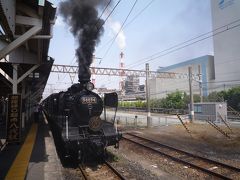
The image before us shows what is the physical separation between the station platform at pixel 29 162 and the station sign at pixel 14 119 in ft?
1.77

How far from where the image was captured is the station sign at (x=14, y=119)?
1221 cm

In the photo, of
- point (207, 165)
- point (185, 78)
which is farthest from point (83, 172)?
point (185, 78)

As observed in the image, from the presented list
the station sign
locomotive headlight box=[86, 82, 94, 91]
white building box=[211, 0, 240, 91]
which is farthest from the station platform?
white building box=[211, 0, 240, 91]

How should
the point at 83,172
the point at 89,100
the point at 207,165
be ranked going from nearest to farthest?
1. the point at 83,172
2. the point at 207,165
3. the point at 89,100

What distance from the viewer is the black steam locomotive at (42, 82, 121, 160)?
9484mm

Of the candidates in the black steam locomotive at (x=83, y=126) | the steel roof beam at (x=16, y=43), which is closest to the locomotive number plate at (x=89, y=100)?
the black steam locomotive at (x=83, y=126)

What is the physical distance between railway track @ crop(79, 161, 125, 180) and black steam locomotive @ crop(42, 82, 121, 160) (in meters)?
0.50

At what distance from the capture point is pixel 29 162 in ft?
31.3

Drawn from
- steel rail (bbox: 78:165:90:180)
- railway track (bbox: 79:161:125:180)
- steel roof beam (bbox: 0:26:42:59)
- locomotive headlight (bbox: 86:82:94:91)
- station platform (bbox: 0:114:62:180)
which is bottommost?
railway track (bbox: 79:161:125:180)

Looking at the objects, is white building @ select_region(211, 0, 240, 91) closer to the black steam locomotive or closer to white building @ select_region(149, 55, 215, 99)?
white building @ select_region(149, 55, 215, 99)

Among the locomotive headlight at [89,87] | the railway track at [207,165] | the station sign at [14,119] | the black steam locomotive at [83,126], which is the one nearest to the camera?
the railway track at [207,165]

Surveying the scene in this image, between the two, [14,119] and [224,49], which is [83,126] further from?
[224,49]

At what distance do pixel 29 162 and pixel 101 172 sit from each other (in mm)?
2731

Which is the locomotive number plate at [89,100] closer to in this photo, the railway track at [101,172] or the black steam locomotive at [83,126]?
the black steam locomotive at [83,126]
